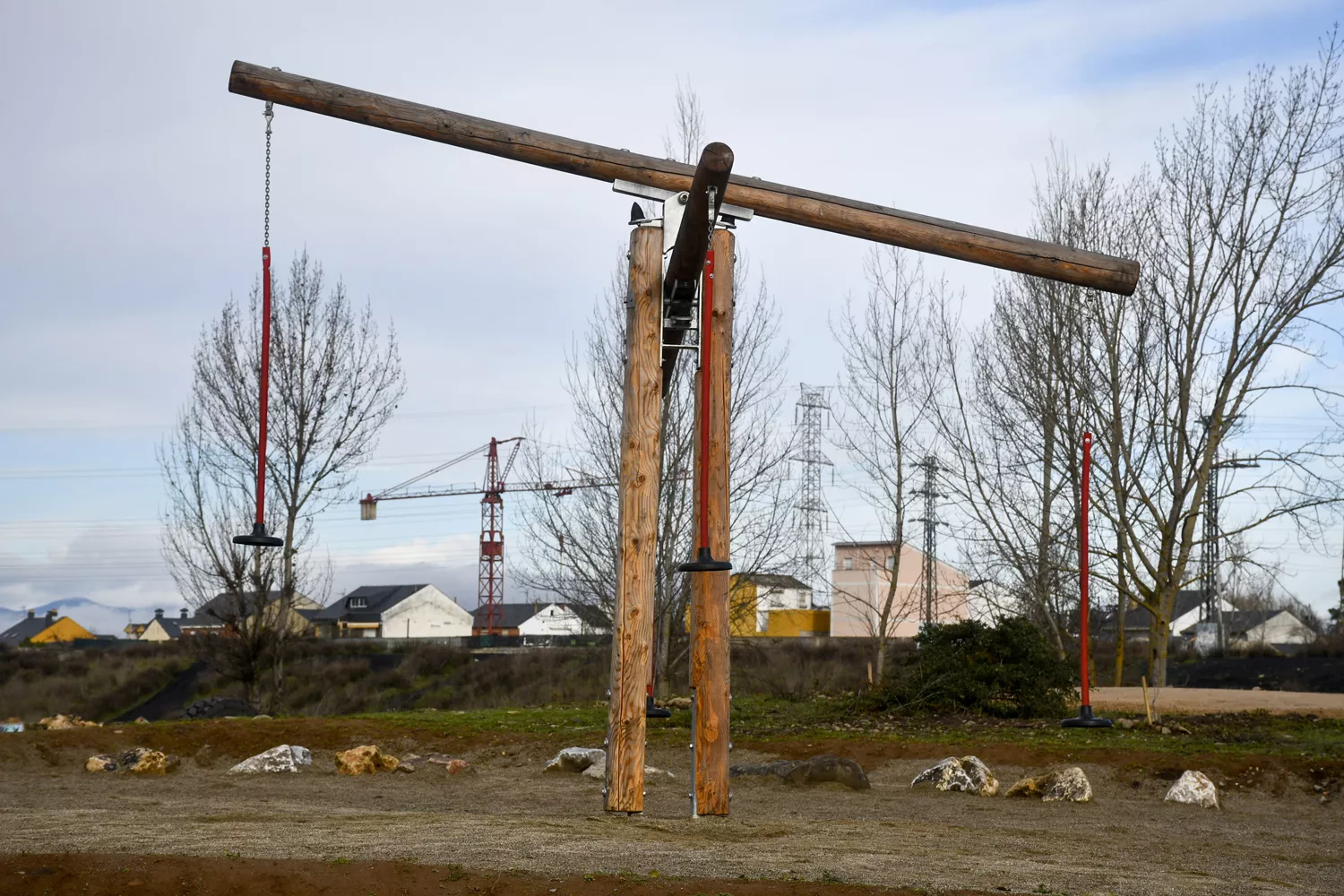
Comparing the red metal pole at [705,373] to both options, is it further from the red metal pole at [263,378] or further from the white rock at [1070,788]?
the white rock at [1070,788]

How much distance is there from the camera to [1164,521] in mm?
16203

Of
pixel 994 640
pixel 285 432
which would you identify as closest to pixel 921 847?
pixel 994 640

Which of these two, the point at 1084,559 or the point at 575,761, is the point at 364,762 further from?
the point at 1084,559

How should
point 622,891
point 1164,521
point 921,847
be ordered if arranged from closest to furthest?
point 622,891 < point 921,847 < point 1164,521

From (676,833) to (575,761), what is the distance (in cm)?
450

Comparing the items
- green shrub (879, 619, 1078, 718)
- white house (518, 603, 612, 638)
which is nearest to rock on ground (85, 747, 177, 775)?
green shrub (879, 619, 1078, 718)

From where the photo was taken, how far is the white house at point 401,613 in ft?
200

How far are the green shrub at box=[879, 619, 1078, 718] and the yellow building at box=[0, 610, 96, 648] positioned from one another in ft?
177

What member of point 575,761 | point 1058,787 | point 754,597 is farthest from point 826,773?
point 754,597

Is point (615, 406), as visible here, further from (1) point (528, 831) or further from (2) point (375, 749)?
(1) point (528, 831)

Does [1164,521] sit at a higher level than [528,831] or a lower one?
higher

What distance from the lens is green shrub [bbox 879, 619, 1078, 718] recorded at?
1370cm

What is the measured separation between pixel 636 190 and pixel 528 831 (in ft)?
12.4

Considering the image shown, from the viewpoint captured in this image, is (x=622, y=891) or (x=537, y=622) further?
(x=537, y=622)
